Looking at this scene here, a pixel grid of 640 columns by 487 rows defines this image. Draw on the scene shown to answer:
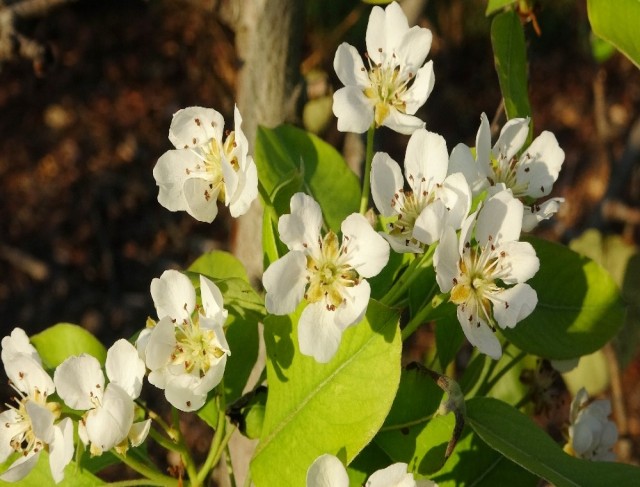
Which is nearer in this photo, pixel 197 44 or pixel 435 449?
pixel 435 449

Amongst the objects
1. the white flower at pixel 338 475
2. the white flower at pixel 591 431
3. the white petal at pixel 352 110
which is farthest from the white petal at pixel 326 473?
the white flower at pixel 591 431

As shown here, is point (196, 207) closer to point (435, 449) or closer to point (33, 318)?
point (435, 449)

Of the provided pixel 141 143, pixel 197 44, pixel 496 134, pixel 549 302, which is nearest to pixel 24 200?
pixel 141 143

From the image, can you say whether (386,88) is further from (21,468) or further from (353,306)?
(21,468)

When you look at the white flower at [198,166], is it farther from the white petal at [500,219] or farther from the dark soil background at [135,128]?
the dark soil background at [135,128]

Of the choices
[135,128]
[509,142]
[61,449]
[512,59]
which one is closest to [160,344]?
[61,449]

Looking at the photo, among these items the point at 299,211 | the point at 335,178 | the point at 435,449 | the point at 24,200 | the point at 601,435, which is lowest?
the point at 24,200

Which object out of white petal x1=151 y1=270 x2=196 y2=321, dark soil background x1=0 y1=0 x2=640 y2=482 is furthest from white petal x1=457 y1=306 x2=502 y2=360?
dark soil background x1=0 y1=0 x2=640 y2=482
